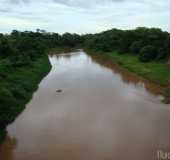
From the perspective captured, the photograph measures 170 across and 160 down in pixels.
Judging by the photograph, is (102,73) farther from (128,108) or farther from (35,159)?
(35,159)

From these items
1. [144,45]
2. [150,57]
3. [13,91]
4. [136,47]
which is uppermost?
[144,45]

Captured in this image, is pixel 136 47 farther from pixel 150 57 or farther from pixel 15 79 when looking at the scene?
pixel 15 79

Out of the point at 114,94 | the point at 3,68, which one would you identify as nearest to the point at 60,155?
the point at 114,94

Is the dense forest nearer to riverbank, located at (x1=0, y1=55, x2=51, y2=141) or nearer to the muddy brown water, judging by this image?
riverbank, located at (x1=0, y1=55, x2=51, y2=141)

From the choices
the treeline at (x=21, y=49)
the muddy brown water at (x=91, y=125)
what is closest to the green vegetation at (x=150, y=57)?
the muddy brown water at (x=91, y=125)

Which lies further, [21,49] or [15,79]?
[21,49]

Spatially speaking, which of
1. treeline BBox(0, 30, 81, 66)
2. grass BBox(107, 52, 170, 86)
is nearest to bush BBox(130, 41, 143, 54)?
grass BBox(107, 52, 170, 86)

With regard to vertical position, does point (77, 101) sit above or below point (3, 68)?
below

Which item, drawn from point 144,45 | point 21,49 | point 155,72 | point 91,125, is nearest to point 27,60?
point 21,49
